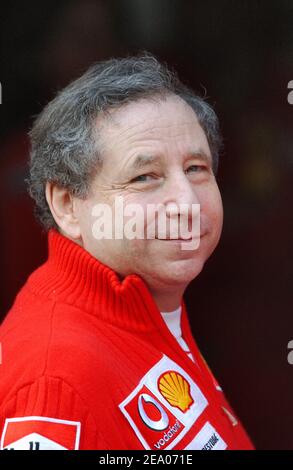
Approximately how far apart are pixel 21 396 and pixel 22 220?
129cm

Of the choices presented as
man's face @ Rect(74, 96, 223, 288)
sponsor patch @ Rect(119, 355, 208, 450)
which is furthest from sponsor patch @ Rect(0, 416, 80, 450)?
man's face @ Rect(74, 96, 223, 288)

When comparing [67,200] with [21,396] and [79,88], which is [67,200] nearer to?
[79,88]

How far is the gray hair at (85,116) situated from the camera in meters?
1.54

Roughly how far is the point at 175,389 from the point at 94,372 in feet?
0.81

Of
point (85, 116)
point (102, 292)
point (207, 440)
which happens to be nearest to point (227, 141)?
point (85, 116)

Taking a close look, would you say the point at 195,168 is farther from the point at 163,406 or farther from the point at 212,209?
the point at 163,406

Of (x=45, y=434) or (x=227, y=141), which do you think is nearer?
(x=45, y=434)

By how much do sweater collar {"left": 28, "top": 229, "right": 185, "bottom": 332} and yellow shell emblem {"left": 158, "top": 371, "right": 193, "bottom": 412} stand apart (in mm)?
120

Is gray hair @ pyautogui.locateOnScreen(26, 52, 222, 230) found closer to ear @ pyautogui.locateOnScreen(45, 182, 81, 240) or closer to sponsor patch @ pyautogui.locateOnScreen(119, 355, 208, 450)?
ear @ pyautogui.locateOnScreen(45, 182, 81, 240)

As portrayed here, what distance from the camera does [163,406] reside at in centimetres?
145

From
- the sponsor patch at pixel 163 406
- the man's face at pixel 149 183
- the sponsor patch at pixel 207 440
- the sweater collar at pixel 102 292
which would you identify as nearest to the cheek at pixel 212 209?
the man's face at pixel 149 183

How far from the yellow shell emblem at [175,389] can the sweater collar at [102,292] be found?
12 centimetres

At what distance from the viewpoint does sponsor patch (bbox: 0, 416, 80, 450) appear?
4.11 ft

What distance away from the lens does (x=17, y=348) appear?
4.68ft
